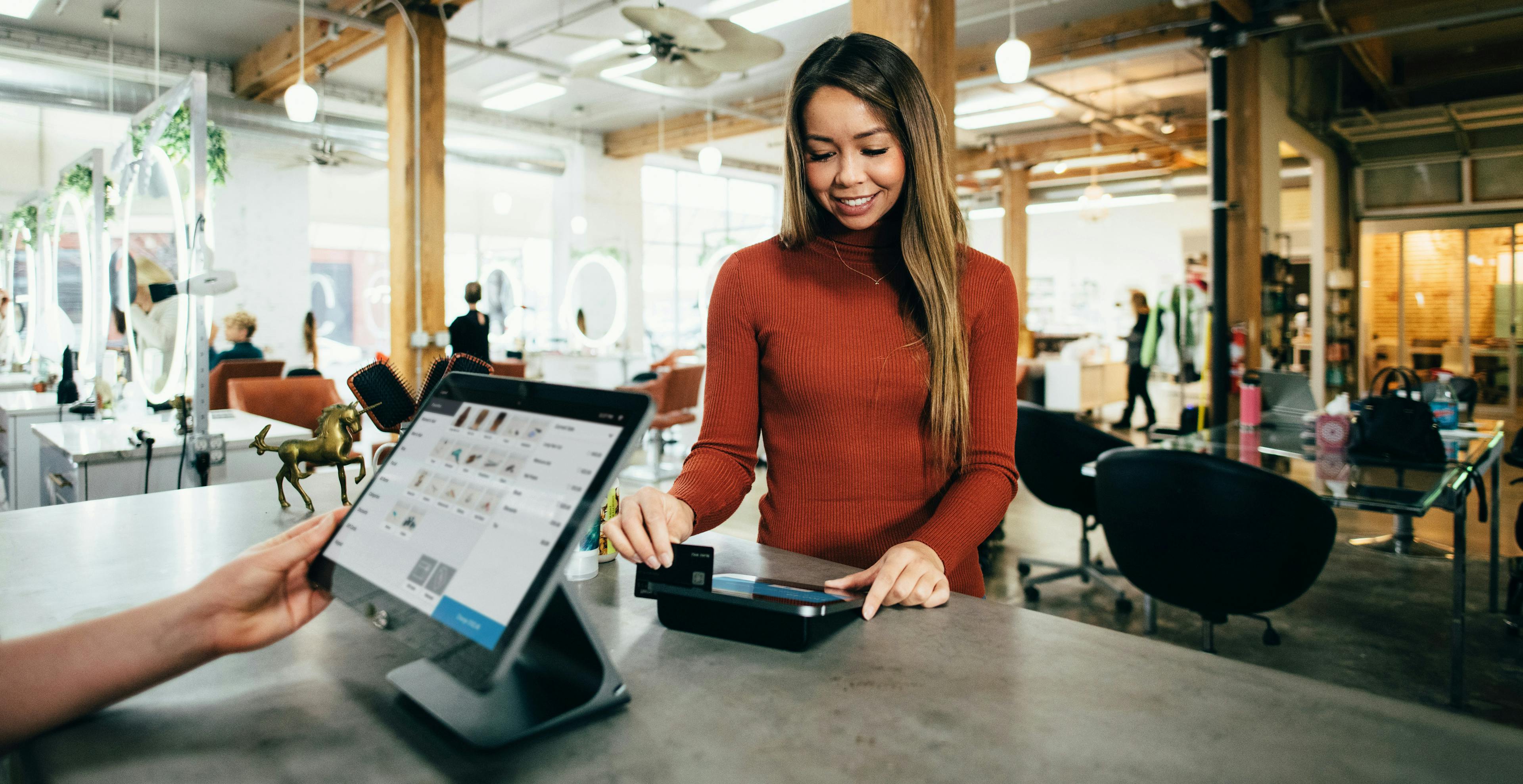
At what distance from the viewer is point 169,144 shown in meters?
3.43

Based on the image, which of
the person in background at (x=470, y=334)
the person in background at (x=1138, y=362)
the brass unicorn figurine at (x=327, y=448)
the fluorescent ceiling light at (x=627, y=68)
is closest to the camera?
the brass unicorn figurine at (x=327, y=448)

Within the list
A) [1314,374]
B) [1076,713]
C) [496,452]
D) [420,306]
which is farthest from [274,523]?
[1314,374]

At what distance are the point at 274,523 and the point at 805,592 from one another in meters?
1.02

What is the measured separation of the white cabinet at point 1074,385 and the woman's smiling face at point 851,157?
32.8 ft

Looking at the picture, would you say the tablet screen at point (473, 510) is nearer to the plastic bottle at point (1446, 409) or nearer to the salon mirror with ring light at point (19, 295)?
the plastic bottle at point (1446, 409)

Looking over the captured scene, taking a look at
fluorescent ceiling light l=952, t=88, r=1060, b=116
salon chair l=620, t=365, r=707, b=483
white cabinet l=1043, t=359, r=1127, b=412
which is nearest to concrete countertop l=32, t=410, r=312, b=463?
salon chair l=620, t=365, r=707, b=483

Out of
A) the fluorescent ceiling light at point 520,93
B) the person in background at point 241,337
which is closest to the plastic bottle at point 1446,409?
the person in background at point 241,337

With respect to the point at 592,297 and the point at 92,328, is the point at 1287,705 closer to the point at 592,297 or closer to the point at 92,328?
the point at 92,328

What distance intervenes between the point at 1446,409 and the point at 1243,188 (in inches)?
141

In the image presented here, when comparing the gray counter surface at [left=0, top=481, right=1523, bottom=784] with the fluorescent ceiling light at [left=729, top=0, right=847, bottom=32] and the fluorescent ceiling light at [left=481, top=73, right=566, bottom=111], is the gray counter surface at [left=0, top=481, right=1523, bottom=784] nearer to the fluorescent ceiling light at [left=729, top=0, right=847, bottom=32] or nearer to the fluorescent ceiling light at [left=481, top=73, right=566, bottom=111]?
the fluorescent ceiling light at [left=729, top=0, right=847, bottom=32]

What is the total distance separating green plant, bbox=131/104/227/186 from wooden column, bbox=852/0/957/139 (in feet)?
7.80

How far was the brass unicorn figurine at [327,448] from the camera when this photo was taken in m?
1.51

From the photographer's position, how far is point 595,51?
27.2 ft

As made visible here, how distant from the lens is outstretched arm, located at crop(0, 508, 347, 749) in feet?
2.25
